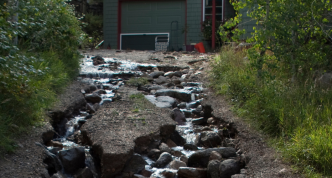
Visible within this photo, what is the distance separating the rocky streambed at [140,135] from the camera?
357 cm

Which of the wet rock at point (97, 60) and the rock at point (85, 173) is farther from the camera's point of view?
the wet rock at point (97, 60)

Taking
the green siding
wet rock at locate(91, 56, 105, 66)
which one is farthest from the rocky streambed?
the green siding

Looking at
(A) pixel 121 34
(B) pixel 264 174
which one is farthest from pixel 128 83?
(A) pixel 121 34

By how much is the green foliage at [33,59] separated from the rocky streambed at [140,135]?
34cm

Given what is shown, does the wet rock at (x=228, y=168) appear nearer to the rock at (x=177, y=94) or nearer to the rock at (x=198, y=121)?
the rock at (x=198, y=121)

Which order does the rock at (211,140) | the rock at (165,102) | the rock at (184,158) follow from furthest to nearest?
the rock at (165,102), the rock at (211,140), the rock at (184,158)

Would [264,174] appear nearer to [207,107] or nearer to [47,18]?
[207,107]

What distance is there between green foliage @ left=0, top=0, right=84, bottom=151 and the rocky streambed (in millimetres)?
341

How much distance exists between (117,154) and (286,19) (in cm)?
269

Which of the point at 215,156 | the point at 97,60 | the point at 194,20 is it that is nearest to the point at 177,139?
the point at 215,156

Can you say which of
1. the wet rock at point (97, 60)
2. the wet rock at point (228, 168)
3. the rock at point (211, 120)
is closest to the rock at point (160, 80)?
the rock at point (211, 120)

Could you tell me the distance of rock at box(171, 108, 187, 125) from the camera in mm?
5055

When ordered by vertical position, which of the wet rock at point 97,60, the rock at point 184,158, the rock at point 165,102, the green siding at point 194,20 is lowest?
the rock at point 184,158

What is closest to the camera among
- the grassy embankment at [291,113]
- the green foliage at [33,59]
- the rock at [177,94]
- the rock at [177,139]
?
the grassy embankment at [291,113]
